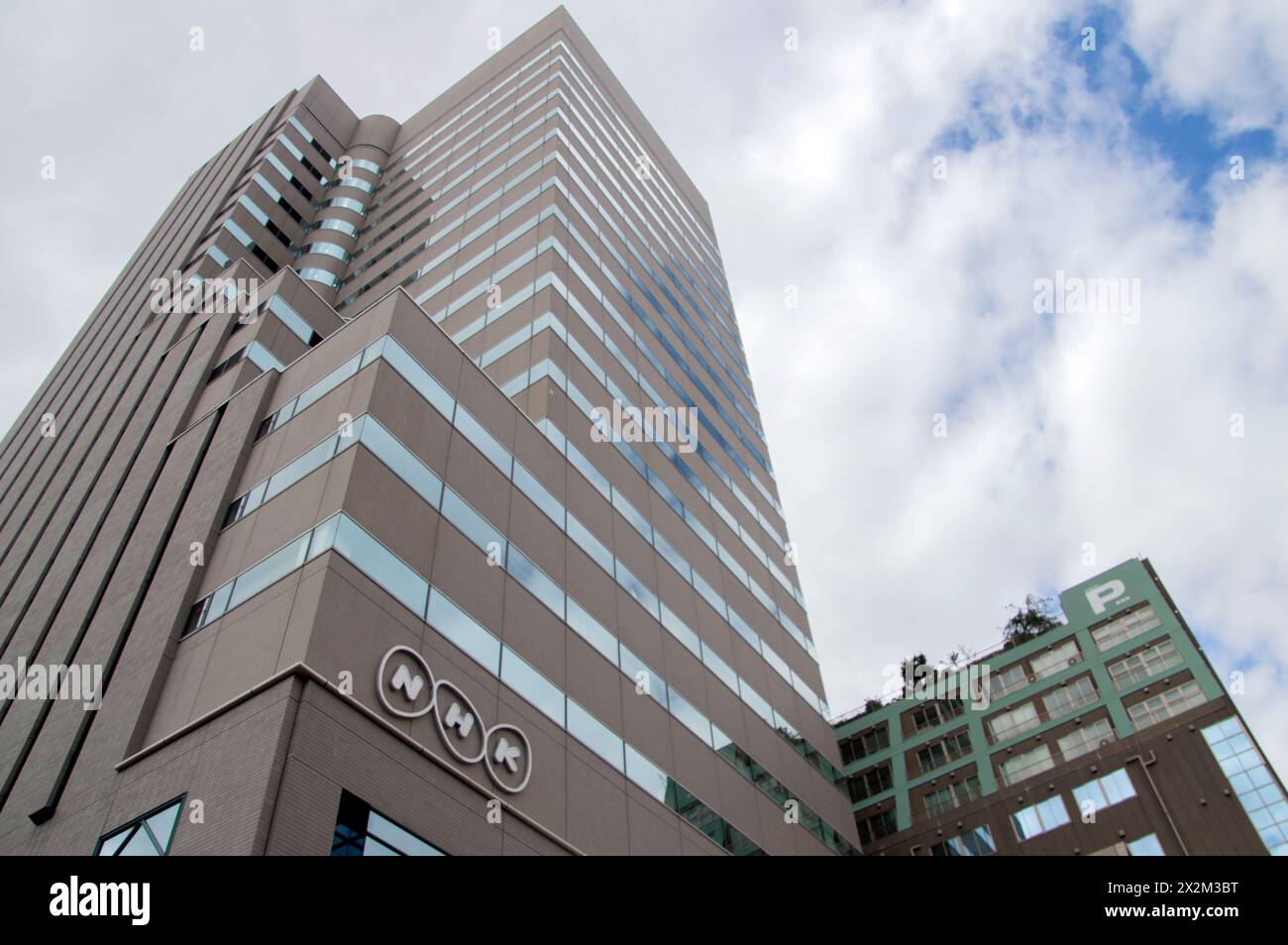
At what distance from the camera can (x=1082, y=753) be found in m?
41.8

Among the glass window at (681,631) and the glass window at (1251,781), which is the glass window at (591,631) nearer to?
the glass window at (681,631)

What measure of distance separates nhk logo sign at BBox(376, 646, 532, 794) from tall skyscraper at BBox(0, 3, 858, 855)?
0.23 feet

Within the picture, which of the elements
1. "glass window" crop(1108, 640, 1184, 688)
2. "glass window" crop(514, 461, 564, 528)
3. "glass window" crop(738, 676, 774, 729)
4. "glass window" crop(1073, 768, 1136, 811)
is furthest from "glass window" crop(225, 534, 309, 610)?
"glass window" crop(1108, 640, 1184, 688)

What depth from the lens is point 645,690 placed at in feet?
95.7

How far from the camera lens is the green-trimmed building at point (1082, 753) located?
36.3 meters

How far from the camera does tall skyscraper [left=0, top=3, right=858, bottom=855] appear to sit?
18453 mm

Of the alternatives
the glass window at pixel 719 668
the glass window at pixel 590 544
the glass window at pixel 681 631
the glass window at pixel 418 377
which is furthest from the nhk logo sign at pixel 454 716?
the glass window at pixel 719 668

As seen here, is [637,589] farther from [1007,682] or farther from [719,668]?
[1007,682]

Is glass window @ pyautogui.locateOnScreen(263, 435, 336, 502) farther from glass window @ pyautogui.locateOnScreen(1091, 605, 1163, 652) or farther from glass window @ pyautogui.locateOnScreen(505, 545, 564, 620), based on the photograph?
glass window @ pyautogui.locateOnScreen(1091, 605, 1163, 652)

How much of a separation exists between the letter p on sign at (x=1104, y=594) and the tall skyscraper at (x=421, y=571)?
575 inches

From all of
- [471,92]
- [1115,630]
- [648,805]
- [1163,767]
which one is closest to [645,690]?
[648,805]

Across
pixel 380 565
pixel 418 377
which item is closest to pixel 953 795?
pixel 418 377
